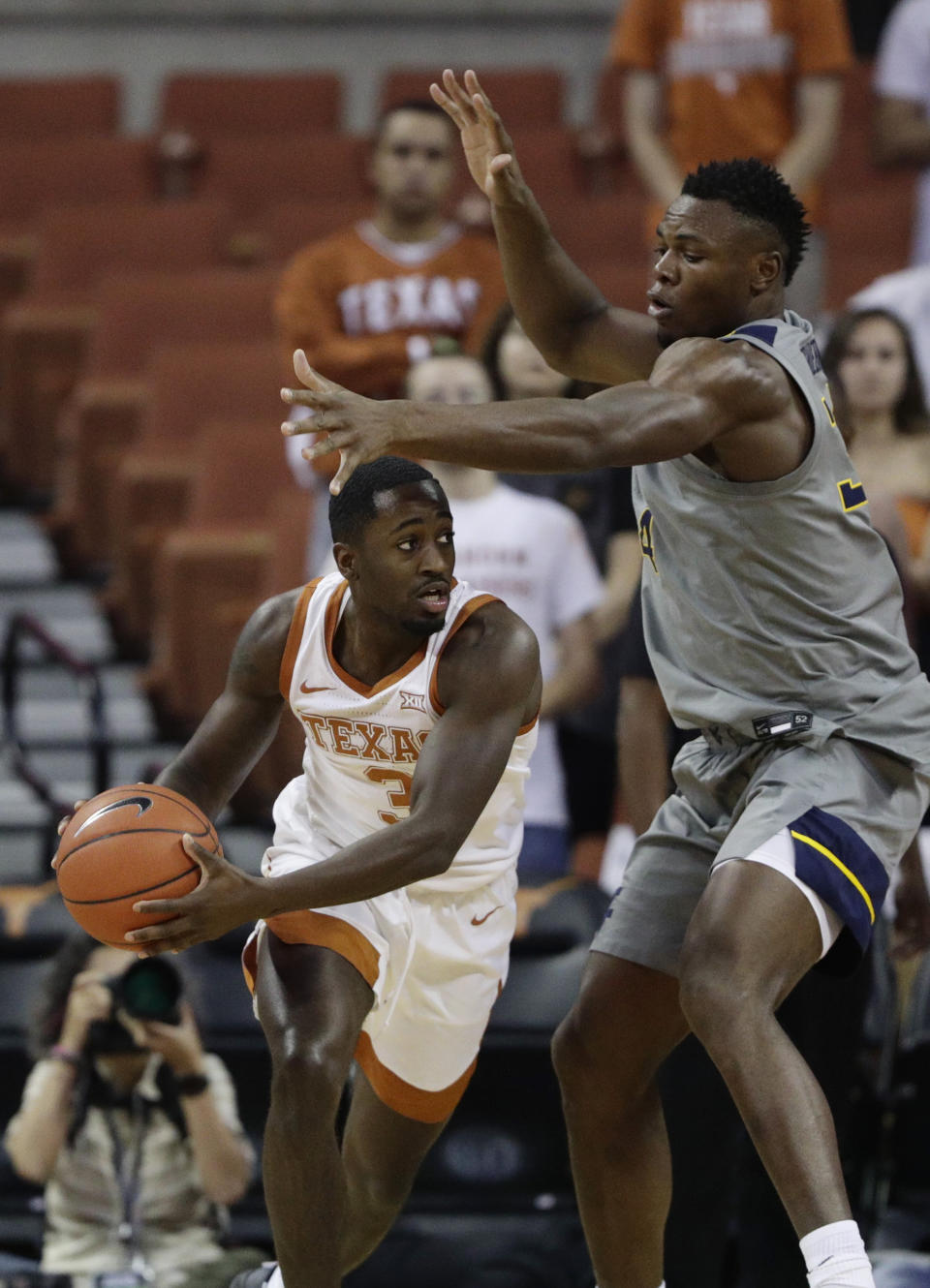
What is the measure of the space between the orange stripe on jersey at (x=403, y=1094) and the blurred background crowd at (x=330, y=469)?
2.18ft

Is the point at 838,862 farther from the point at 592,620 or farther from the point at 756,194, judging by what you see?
the point at 592,620

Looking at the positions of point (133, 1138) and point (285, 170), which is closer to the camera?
point (133, 1138)

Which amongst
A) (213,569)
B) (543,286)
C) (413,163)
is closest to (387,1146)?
(543,286)

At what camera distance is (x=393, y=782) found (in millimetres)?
3551

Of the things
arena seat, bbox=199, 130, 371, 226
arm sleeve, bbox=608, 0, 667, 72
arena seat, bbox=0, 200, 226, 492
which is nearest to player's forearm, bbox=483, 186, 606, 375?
arm sleeve, bbox=608, 0, 667, 72

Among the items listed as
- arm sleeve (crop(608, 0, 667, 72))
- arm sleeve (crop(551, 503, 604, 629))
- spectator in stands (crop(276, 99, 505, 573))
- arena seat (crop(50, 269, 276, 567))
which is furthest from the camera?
arena seat (crop(50, 269, 276, 567))

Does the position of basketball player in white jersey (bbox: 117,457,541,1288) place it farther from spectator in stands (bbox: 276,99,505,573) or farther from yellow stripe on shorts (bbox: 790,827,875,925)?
spectator in stands (bbox: 276,99,505,573)

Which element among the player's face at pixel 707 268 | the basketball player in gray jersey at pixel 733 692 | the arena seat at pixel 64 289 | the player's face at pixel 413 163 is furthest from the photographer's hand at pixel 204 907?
the arena seat at pixel 64 289

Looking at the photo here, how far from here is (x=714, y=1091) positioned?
409cm

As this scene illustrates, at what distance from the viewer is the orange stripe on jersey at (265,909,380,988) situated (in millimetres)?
3416

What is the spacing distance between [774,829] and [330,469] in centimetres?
275

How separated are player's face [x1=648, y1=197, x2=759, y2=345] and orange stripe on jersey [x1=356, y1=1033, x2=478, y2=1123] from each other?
1.42 meters

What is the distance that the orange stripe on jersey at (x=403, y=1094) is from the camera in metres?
3.59

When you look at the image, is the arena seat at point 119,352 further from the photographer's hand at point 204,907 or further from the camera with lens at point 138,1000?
the photographer's hand at point 204,907
